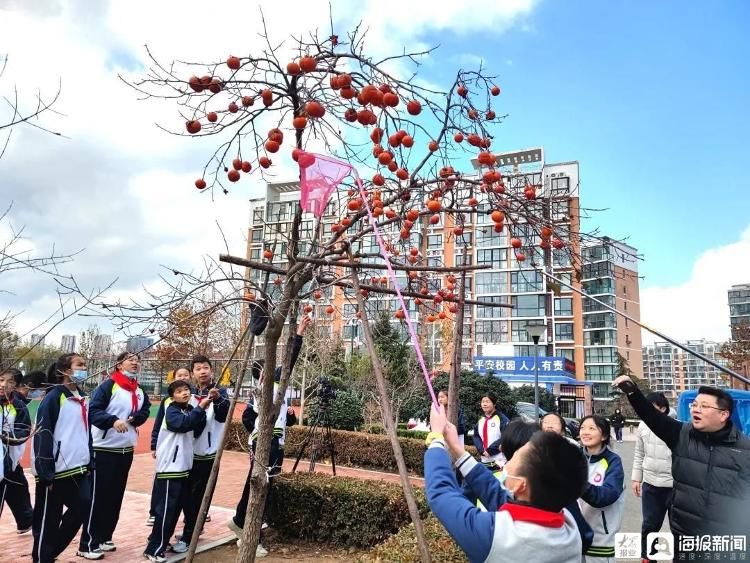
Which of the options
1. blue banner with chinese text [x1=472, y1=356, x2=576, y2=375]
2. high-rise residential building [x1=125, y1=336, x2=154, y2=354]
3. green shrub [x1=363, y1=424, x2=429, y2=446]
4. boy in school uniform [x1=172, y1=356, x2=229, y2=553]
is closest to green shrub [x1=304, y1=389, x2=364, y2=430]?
green shrub [x1=363, y1=424, x2=429, y2=446]

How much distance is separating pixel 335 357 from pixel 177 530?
21138mm

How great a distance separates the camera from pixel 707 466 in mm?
2984

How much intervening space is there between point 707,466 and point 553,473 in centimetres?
200

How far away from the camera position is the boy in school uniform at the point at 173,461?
4434 millimetres

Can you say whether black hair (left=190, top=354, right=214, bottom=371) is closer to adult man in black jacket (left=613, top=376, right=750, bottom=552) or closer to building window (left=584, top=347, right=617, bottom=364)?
adult man in black jacket (left=613, top=376, right=750, bottom=552)

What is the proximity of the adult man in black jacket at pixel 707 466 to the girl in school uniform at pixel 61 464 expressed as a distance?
4.14 m

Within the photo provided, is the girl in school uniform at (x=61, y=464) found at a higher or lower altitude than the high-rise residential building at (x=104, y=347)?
lower

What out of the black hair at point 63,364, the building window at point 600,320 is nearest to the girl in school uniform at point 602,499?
the black hair at point 63,364

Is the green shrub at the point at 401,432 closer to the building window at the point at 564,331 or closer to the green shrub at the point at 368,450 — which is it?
the green shrub at the point at 368,450

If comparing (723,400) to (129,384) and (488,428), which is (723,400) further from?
(129,384)

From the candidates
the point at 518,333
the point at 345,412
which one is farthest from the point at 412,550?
the point at 518,333

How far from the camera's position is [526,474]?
1.65 meters

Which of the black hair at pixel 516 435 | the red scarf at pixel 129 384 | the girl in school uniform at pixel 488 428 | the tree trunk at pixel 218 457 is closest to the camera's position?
the black hair at pixel 516 435

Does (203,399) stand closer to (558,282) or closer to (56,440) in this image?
(56,440)
